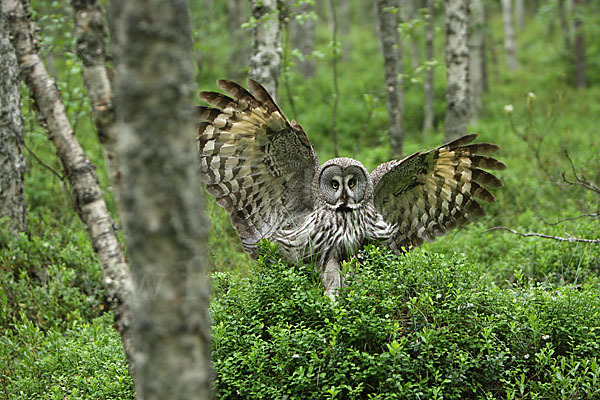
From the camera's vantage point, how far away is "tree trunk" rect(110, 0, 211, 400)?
6.06ft

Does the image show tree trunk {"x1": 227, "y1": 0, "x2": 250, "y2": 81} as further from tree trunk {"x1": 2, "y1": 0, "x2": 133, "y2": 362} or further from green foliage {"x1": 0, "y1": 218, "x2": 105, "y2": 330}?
tree trunk {"x1": 2, "y1": 0, "x2": 133, "y2": 362}

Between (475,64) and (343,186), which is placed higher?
(475,64)

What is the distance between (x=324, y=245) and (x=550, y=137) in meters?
9.14

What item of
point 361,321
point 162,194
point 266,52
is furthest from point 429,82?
point 162,194

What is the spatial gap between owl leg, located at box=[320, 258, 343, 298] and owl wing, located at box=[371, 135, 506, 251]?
0.74 metres

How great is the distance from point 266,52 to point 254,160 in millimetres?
2867

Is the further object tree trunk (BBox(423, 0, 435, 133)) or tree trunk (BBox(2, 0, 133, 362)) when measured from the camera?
tree trunk (BBox(423, 0, 435, 133))

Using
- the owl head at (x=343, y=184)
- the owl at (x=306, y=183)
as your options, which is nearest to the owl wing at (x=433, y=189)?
the owl at (x=306, y=183)

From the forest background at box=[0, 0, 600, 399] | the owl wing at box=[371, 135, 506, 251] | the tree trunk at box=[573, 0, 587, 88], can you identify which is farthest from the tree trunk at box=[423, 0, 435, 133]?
the owl wing at box=[371, 135, 506, 251]

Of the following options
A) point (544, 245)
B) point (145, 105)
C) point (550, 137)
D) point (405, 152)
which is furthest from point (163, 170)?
point (550, 137)

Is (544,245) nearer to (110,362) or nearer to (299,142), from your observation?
(299,142)

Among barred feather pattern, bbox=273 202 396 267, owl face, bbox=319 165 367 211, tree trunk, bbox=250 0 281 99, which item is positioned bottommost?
barred feather pattern, bbox=273 202 396 267

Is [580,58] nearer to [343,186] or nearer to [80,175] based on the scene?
[343,186]

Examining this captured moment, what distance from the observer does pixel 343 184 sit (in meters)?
4.70
